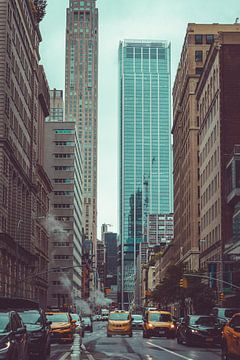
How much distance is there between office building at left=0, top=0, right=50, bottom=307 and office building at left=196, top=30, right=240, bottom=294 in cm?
2402

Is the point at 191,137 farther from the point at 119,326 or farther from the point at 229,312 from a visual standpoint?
the point at 229,312

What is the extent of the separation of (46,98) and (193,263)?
1556 inches

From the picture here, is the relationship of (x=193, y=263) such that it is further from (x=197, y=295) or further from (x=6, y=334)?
(x=6, y=334)

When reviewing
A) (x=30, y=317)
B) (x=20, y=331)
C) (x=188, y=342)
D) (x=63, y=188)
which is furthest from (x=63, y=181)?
(x=20, y=331)

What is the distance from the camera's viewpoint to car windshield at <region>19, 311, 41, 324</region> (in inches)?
1043

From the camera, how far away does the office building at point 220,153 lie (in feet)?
287

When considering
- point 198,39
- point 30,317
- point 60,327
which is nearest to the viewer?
point 30,317

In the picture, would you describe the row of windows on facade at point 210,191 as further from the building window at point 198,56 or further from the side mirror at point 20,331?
the side mirror at point 20,331

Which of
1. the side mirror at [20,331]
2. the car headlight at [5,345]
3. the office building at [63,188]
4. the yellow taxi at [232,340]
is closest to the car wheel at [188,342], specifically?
the yellow taxi at [232,340]

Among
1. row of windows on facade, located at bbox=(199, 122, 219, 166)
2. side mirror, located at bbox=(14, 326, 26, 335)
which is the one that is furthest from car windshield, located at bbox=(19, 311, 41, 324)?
row of windows on facade, located at bbox=(199, 122, 219, 166)

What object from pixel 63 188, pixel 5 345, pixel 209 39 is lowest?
pixel 5 345

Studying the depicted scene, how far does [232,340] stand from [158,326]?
2618 cm

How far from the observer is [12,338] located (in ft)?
55.2

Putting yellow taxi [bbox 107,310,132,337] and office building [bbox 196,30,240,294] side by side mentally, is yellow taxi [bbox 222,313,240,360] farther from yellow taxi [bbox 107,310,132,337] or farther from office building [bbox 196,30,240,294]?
office building [bbox 196,30,240,294]
